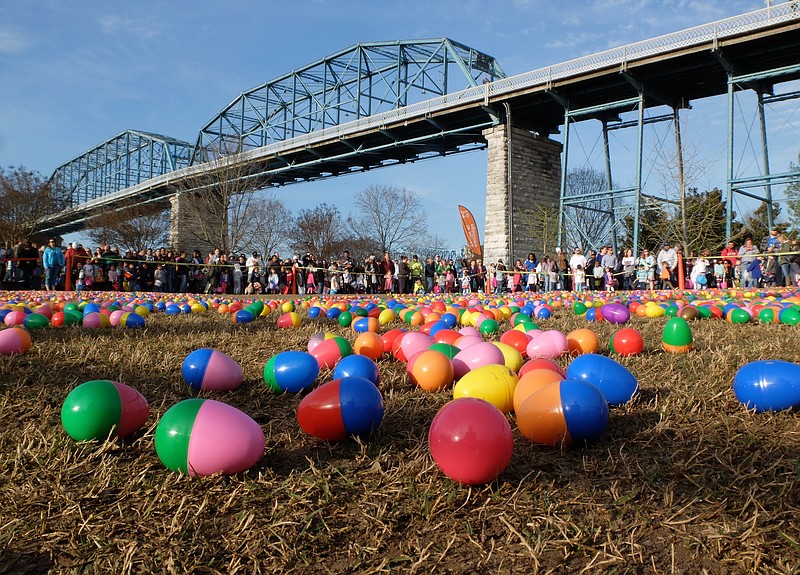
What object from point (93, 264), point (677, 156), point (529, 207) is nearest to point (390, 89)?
point (529, 207)

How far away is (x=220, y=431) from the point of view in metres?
2.04

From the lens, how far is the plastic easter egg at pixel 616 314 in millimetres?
6793

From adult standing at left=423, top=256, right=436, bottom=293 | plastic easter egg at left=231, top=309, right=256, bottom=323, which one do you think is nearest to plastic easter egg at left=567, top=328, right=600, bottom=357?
plastic easter egg at left=231, top=309, right=256, bottom=323

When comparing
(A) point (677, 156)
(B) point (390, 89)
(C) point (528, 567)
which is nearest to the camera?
(C) point (528, 567)

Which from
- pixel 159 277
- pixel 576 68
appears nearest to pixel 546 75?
pixel 576 68

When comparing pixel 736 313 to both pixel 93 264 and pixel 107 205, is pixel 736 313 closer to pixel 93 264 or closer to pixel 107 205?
pixel 93 264

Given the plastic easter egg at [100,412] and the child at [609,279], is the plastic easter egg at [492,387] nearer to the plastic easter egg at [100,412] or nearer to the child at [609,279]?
the plastic easter egg at [100,412]

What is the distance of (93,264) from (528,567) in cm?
1983

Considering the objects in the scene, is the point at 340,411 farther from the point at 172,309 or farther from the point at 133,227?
the point at 133,227

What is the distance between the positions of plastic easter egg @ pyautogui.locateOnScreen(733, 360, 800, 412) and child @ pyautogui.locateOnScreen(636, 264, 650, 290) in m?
16.1

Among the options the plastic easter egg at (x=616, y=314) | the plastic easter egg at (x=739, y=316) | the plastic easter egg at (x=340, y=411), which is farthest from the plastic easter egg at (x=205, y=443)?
the plastic easter egg at (x=739, y=316)

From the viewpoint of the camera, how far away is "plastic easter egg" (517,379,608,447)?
2246 millimetres

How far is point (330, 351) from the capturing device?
3949 millimetres

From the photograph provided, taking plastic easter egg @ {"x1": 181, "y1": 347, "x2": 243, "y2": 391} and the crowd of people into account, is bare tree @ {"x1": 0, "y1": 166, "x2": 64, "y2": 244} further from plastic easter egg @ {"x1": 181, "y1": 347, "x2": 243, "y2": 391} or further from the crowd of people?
plastic easter egg @ {"x1": 181, "y1": 347, "x2": 243, "y2": 391}
